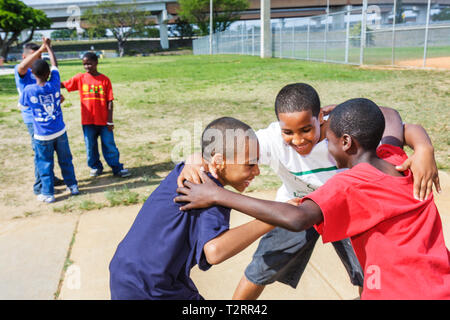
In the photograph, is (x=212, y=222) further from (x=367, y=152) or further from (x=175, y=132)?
(x=175, y=132)

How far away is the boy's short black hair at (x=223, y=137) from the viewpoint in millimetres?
1817

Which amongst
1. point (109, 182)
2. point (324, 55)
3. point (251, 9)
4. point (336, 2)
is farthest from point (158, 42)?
point (109, 182)

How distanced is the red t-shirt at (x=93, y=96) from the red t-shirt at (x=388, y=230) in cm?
456

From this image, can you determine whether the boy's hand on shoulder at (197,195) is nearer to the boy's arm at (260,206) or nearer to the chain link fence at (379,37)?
the boy's arm at (260,206)

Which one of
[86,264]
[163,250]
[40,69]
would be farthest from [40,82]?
[163,250]

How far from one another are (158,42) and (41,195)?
73.9 metres

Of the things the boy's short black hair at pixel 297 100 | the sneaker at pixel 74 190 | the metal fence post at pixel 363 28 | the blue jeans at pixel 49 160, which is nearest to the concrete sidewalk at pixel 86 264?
the blue jeans at pixel 49 160

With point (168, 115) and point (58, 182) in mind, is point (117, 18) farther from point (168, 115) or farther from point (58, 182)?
point (58, 182)

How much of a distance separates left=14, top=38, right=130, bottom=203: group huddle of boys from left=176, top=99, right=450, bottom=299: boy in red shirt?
3738 mm

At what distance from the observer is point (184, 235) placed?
1.71m

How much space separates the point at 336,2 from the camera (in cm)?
6631

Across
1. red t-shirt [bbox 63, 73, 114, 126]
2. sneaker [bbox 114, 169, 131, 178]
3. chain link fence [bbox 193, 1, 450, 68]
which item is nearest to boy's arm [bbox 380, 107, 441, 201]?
sneaker [bbox 114, 169, 131, 178]

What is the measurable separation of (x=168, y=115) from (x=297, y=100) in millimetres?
7737

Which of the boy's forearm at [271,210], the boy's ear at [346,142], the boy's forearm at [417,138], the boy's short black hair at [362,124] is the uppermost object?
the boy's short black hair at [362,124]
